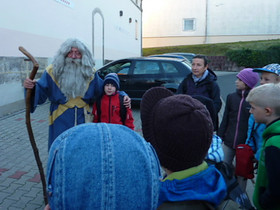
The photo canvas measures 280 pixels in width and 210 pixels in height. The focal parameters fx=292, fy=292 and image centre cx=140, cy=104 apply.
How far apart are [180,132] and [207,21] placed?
33.7 m

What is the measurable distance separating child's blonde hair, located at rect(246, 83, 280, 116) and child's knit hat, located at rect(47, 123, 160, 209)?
1564mm

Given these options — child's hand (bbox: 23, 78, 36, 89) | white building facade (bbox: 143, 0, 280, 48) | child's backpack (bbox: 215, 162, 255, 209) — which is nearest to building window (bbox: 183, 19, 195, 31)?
white building facade (bbox: 143, 0, 280, 48)

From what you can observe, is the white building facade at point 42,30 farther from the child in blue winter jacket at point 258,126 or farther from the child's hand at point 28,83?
the child in blue winter jacket at point 258,126

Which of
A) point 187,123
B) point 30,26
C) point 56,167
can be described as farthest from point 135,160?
point 30,26

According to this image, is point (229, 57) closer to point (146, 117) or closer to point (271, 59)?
point (271, 59)

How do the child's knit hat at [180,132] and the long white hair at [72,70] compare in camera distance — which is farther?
the long white hair at [72,70]

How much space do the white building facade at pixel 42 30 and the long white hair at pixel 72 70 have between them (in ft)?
2.40

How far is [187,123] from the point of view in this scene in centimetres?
120

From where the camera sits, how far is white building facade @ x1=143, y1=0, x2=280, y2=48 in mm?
31266

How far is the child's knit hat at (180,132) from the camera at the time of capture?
1205 mm

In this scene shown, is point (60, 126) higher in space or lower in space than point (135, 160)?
lower

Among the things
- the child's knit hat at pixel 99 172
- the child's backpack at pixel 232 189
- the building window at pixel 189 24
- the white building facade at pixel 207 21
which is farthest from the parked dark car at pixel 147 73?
the building window at pixel 189 24

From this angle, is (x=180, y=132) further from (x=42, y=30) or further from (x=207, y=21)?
(x=207, y=21)

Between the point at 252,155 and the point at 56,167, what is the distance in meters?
2.36
